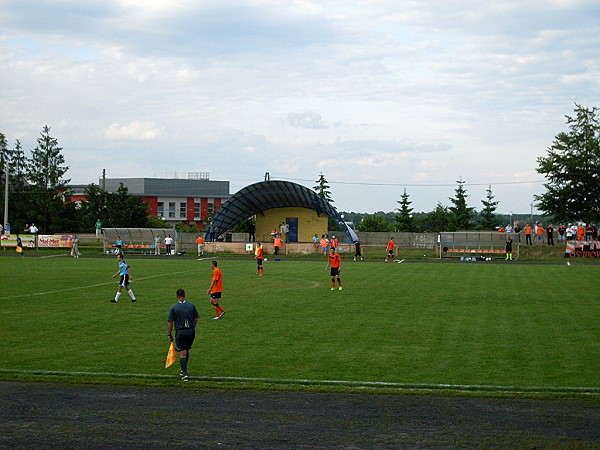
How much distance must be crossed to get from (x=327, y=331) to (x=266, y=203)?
56.4m

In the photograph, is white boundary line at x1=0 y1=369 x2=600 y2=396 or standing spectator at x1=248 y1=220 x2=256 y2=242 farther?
standing spectator at x1=248 y1=220 x2=256 y2=242

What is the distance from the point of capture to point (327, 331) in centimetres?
1962

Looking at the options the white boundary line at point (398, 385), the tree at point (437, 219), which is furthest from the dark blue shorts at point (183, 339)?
the tree at point (437, 219)

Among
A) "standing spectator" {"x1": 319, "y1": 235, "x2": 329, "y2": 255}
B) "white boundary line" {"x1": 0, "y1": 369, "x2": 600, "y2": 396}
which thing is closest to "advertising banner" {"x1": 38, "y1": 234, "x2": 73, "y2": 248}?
"standing spectator" {"x1": 319, "y1": 235, "x2": 329, "y2": 255}

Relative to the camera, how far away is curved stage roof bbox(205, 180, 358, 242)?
69.1 meters

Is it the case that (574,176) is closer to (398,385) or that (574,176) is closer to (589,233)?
(589,233)

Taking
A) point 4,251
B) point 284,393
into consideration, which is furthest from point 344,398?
point 4,251

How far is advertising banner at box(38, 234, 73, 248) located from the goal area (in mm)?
34307

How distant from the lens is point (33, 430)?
10500 mm

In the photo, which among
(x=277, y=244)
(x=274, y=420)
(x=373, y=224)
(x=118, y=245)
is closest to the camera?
(x=274, y=420)

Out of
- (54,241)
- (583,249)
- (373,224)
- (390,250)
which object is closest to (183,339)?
(390,250)

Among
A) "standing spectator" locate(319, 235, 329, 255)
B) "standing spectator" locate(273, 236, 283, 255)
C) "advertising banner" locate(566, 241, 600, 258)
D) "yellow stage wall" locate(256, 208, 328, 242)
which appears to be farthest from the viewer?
"yellow stage wall" locate(256, 208, 328, 242)

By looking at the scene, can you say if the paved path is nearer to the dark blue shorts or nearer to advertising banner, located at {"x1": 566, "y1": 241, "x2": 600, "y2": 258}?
the dark blue shorts

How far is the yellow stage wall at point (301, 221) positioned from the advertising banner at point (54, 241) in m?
21.3
